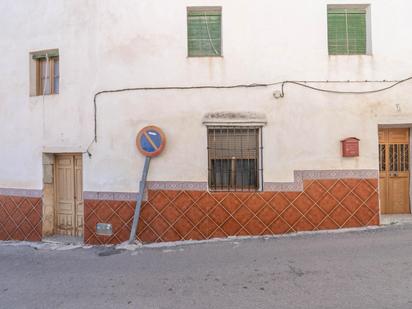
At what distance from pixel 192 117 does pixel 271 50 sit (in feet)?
6.92

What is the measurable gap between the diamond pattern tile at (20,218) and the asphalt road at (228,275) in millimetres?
1046

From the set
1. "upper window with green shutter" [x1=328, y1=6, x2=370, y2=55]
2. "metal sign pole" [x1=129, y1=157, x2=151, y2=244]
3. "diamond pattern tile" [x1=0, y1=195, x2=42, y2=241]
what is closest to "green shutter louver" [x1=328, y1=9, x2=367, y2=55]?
"upper window with green shutter" [x1=328, y1=6, x2=370, y2=55]

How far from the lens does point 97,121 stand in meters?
6.92

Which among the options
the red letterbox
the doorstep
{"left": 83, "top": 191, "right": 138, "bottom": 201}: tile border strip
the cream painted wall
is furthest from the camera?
the doorstep

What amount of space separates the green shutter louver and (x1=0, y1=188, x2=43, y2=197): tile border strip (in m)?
7.15

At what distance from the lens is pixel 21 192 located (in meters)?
7.63

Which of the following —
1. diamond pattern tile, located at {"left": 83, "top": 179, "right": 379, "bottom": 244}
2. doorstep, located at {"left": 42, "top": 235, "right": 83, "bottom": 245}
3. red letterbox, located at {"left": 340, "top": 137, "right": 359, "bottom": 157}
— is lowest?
doorstep, located at {"left": 42, "top": 235, "right": 83, "bottom": 245}

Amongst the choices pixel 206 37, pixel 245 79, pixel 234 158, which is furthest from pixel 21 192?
pixel 245 79

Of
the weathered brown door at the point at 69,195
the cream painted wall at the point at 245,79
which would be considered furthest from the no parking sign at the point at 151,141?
the weathered brown door at the point at 69,195

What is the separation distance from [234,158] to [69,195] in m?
3.95

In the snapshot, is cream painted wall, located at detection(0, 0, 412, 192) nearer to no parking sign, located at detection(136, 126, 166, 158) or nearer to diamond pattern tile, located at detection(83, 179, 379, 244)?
no parking sign, located at detection(136, 126, 166, 158)

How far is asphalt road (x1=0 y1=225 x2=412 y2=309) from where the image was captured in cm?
388

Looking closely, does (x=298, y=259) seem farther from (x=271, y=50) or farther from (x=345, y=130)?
(x=271, y=50)

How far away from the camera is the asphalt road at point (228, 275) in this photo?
12.7 feet
